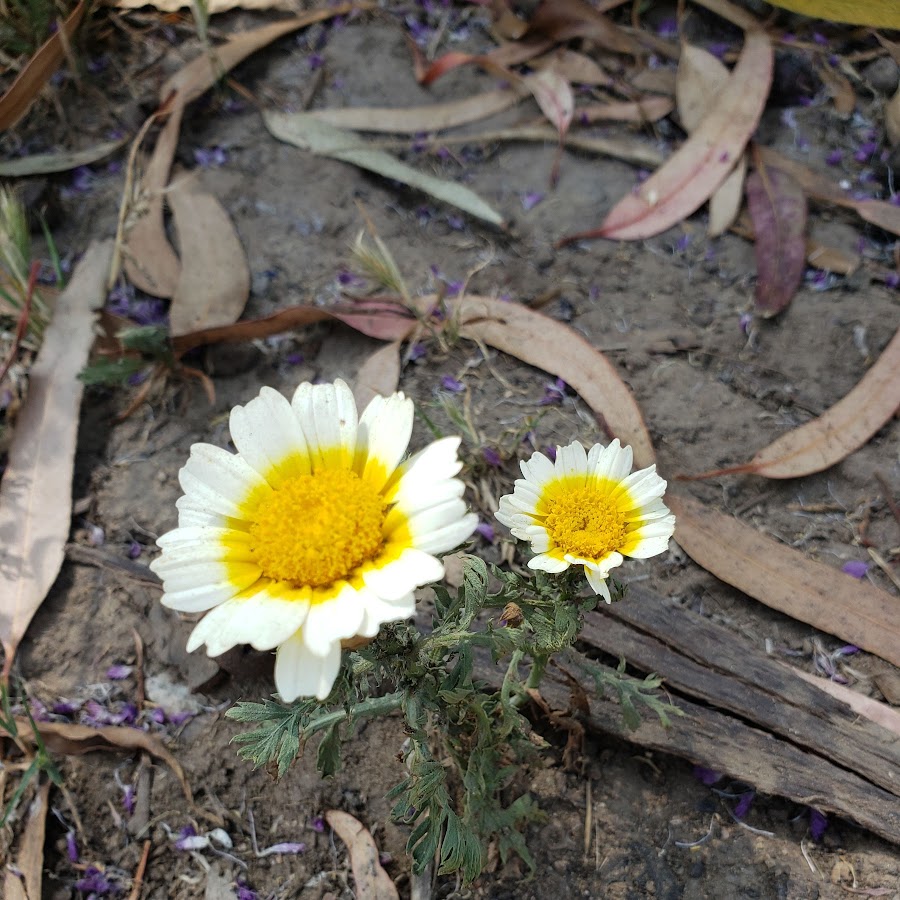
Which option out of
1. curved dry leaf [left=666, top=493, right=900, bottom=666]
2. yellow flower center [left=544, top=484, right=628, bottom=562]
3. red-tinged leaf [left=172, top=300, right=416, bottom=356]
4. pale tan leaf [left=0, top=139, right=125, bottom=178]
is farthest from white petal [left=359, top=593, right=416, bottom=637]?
pale tan leaf [left=0, top=139, right=125, bottom=178]

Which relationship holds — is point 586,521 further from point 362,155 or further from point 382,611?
point 362,155

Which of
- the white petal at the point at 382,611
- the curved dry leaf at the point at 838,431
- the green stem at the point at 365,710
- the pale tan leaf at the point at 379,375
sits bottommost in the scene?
the curved dry leaf at the point at 838,431

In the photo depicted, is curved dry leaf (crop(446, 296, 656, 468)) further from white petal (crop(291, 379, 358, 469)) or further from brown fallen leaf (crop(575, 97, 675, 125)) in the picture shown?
white petal (crop(291, 379, 358, 469))

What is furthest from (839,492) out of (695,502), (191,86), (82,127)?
(82,127)

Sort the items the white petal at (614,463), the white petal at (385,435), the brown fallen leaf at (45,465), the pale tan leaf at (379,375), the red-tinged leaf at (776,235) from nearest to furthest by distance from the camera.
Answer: the white petal at (385,435), the white petal at (614,463), the brown fallen leaf at (45,465), the pale tan leaf at (379,375), the red-tinged leaf at (776,235)

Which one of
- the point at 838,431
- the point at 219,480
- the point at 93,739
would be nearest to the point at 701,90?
the point at 838,431

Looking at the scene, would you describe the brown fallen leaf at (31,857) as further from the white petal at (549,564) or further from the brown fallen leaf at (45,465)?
the white petal at (549,564)

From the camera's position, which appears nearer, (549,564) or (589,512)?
(549,564)

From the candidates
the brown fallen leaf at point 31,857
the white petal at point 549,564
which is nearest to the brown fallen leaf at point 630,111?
the white petal at point 549,564
